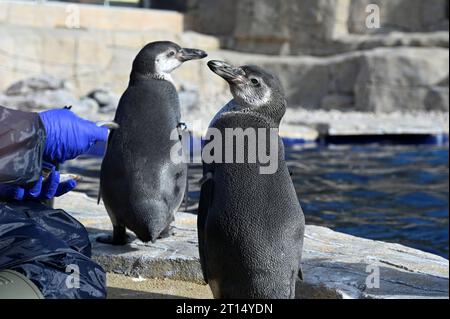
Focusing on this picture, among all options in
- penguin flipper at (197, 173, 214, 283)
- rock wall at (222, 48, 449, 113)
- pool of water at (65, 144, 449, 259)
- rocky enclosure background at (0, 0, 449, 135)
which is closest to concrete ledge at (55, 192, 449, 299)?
penguin flipper at (197, 173, 214, 283)

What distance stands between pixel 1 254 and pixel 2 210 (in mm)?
190

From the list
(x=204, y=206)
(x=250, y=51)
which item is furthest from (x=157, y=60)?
(x=250, y=51)

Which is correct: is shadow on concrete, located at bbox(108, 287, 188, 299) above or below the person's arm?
below

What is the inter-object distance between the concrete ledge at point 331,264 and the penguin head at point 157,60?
827 millimetres

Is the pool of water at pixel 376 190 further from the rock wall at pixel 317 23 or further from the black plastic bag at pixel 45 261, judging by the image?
the rock wall at pixel 317 23

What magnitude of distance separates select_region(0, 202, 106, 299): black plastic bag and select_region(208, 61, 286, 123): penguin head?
778mm

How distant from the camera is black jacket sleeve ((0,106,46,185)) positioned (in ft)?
7.20

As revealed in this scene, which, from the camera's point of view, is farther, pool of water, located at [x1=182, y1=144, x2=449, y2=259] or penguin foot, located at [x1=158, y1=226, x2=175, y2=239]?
pool of water, located at [x1=182, y1=144, x2=449, y2=259]

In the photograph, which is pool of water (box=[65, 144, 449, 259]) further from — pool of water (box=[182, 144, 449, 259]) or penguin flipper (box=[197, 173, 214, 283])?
penguin flipper (box=[197, 173, 214, 283])

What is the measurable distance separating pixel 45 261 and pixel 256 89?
3.06 feet

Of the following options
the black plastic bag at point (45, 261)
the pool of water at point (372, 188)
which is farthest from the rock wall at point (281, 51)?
the black plastic bag at point (45, 261)

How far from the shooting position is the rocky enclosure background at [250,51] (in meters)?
12.4

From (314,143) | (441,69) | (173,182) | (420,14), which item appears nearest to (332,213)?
(173,182)

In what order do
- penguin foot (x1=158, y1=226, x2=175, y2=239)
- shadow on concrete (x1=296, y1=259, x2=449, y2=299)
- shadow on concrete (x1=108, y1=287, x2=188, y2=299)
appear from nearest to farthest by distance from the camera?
shadow on concrete (x1=296, y1=259, x2=449, y2=299)
shadow on concrete (x1=108, y1=287, x2=188, y2=299)
penguin foot (x1=158, y1=226, x2=175, y2=239)
